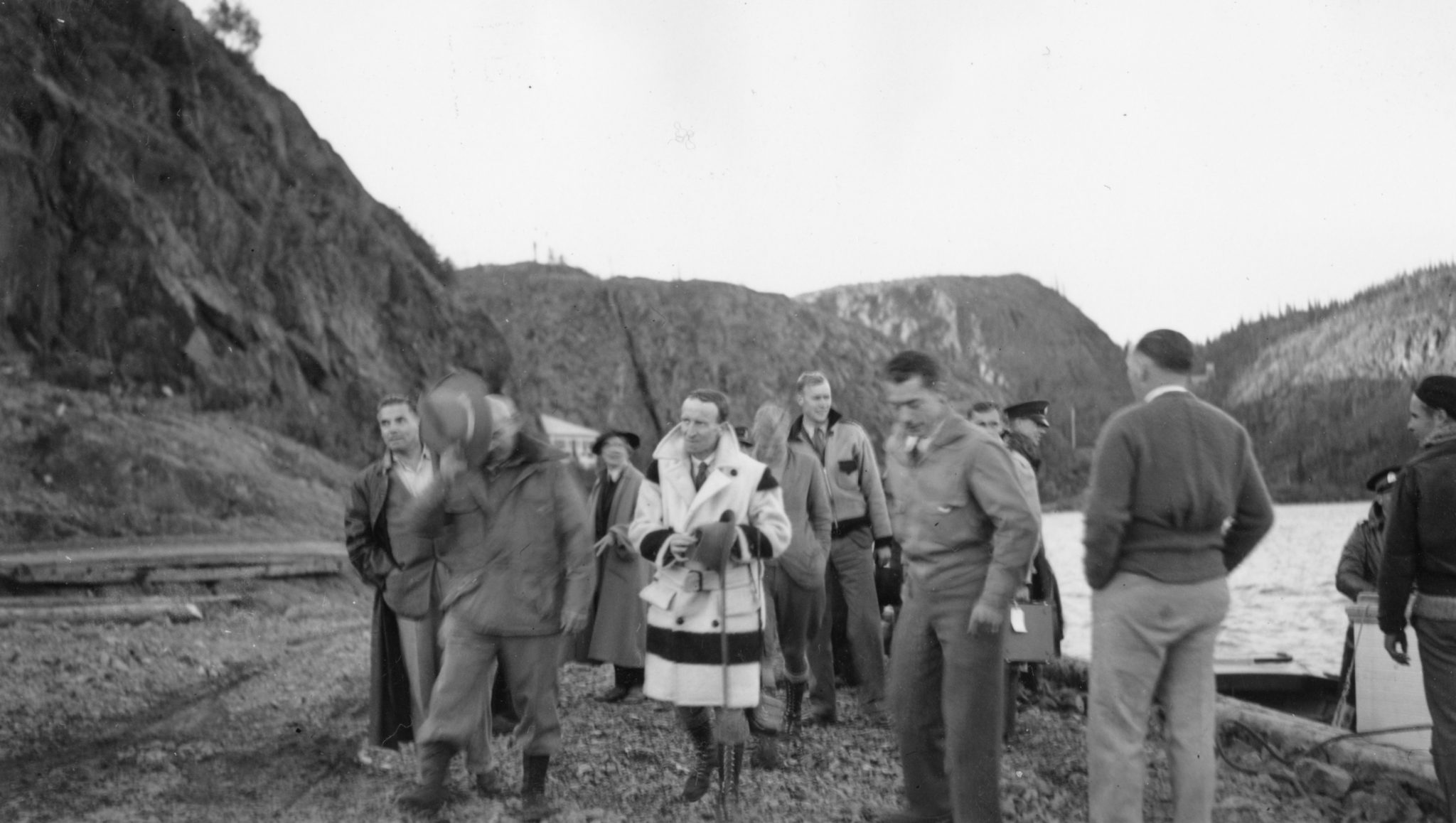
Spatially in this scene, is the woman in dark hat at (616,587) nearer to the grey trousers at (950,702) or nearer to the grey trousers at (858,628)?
the grey trousers at (858,628)

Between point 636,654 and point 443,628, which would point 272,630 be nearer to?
point 636,654

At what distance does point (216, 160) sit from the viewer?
30016mm

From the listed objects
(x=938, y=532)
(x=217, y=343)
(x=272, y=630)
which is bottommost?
(x=272, y=630)

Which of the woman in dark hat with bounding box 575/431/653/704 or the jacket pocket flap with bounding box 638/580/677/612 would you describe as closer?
the jacket pocket flap with bounding box 638/580/677/612

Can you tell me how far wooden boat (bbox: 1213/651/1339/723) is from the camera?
1057 cm

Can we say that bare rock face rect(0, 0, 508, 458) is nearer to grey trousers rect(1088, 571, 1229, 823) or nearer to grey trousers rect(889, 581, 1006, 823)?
grey trousers rect(889, 581, 1006, 823)

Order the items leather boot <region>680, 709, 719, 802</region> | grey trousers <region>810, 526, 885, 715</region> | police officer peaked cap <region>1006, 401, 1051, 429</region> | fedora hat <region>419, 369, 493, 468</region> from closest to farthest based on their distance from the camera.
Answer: fedora hat <region>419, 369, 493, 468</region> < leather boot <region>680, 709, 719, 802</region> < grey trousers <region>810, 526, 885, 715</region> < police officer peaked cap <region>1006, 401, 1051, 429</region>

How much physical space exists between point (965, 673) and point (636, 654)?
13.4 ft

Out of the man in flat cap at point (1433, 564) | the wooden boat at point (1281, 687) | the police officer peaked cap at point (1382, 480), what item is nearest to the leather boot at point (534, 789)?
the man in flat cap at point (1433, 564)

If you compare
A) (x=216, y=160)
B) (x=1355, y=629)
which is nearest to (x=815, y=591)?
(x=1355, y=629)

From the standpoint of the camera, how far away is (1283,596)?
45.2 meters

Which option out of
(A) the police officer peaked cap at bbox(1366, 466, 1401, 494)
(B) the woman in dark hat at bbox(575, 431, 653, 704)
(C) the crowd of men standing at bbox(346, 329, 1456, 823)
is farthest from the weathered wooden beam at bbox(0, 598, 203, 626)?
(A) the police officer peaked cap at bbox(1366, 466, 1401, 494)

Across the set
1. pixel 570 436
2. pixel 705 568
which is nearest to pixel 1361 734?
pixel 705 568

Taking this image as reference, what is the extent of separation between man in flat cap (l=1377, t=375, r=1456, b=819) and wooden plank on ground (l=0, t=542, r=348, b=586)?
1292 centimetres
